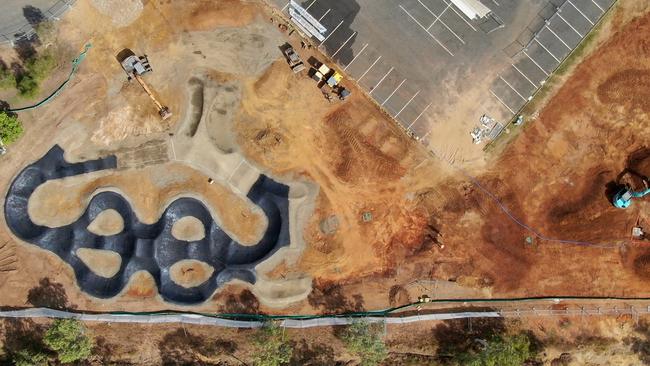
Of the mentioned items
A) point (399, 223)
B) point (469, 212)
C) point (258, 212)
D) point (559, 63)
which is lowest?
point (258, 212)

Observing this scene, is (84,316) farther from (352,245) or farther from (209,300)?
(352,245)

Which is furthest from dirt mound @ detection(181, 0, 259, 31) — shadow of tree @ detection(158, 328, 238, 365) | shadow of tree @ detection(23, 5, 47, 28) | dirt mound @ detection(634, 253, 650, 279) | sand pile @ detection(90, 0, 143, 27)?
dirt mound @ detection(634, 253, 650, 279)

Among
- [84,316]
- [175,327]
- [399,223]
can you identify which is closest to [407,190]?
[399,223]

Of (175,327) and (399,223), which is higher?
(399,223)

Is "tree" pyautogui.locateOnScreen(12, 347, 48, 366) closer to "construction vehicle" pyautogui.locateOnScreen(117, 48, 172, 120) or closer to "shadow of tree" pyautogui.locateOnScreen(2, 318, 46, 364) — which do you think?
"shadow of tree" pyautogui.locateOnScreen(2, 318, 46, 364)

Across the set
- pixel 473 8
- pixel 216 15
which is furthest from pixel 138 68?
pixel 473 8

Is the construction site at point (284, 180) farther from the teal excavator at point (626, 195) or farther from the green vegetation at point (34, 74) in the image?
the green vegetation at point (34, 74)

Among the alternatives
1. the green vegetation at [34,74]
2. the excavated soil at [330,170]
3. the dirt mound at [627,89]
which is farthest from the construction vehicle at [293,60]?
the dirt mound at [627,89]
